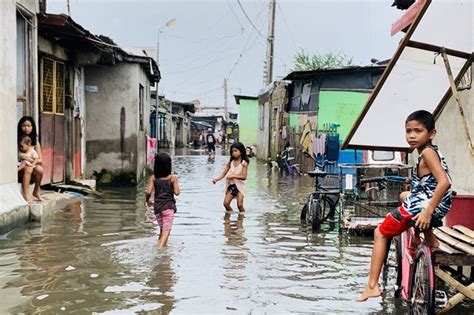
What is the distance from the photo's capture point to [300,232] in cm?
1031

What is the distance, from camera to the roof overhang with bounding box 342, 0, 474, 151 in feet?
21.9

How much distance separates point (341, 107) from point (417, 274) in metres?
16.8

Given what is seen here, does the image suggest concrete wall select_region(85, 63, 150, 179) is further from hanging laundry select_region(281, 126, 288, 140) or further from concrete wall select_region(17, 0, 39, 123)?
hanging laundry select_region(281, 126, 288, 140)

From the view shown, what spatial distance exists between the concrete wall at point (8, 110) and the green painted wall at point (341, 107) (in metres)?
13.3

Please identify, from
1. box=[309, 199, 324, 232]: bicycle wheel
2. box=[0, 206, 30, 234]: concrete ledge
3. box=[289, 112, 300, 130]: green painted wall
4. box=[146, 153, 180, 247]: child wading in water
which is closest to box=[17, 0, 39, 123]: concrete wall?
box=[0, 206, 30, 234]: concrete ledge

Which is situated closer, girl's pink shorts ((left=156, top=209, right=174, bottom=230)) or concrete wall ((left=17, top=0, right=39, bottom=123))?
girl's pink shorts ((left=156, top=209, right=174, bottom=230))

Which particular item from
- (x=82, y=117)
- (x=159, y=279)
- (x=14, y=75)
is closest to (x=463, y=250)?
(x=159, y=279)

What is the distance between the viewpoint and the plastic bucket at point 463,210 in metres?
5.95

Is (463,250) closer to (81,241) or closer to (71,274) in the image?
(71,274)

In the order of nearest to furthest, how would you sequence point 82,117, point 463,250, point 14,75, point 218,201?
point 463,250, point 14,75, point 218,201, point 82,117

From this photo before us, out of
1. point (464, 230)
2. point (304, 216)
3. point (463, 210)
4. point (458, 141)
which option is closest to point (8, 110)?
point (304, 216)

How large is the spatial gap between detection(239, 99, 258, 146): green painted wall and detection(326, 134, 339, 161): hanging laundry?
85.2ft

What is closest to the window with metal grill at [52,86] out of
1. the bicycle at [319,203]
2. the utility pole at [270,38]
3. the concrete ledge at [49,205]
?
the concrete ledge at [49,205]

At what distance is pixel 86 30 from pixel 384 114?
812cm
